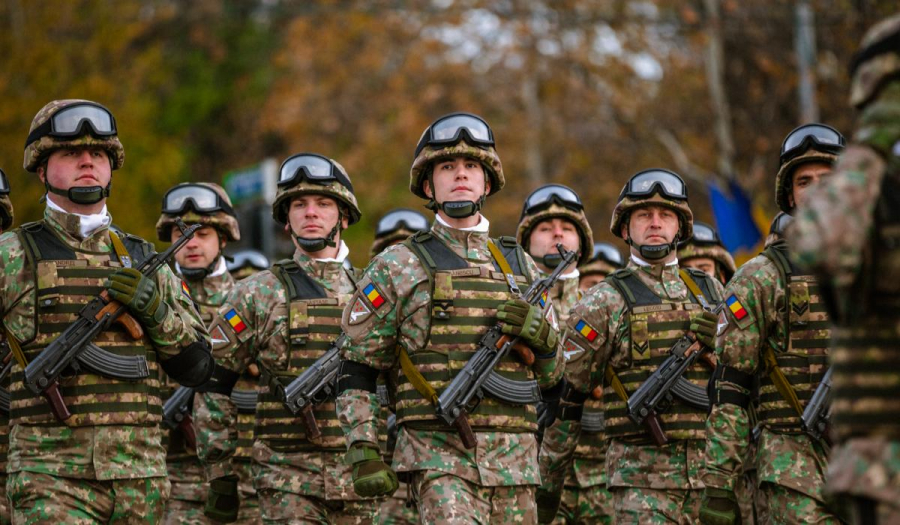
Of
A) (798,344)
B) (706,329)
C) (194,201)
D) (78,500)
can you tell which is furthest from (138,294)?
(194,201)

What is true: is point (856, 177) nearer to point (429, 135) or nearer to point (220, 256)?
point (429, 135)

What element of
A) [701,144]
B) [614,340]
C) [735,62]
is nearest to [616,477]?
[614,340]

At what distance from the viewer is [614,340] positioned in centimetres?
930

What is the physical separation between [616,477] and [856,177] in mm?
4486

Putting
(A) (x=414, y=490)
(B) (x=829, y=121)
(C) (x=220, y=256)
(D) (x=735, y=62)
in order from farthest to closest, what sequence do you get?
1. (D) (x=735, y=62)
2. (B) (x=829, y=121)
3. (C) (x=220, y=256)
4. (A) (x=414, y=490)

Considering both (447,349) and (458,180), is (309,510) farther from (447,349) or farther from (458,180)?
(458,180)

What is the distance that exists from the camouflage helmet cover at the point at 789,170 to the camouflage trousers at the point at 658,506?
1.92 m

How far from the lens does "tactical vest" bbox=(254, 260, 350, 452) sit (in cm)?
903

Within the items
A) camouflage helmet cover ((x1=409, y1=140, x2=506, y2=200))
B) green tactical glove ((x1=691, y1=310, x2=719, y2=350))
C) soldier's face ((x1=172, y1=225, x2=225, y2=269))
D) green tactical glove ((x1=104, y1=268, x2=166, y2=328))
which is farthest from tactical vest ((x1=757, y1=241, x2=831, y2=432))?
soldier's face ((x1=172, y1=225, x2=225, y2=269))

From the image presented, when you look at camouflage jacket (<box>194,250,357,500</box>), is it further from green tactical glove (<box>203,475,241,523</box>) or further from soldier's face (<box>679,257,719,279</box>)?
soldier's face (<box>679,257,719,279</box>)

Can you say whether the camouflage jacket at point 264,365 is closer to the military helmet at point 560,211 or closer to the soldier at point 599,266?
the military helmet at point 560,211

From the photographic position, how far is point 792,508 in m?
7.70

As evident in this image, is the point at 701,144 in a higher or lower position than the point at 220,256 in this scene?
higher

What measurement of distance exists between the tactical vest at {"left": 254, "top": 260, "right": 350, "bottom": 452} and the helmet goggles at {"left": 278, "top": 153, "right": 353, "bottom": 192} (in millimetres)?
603
